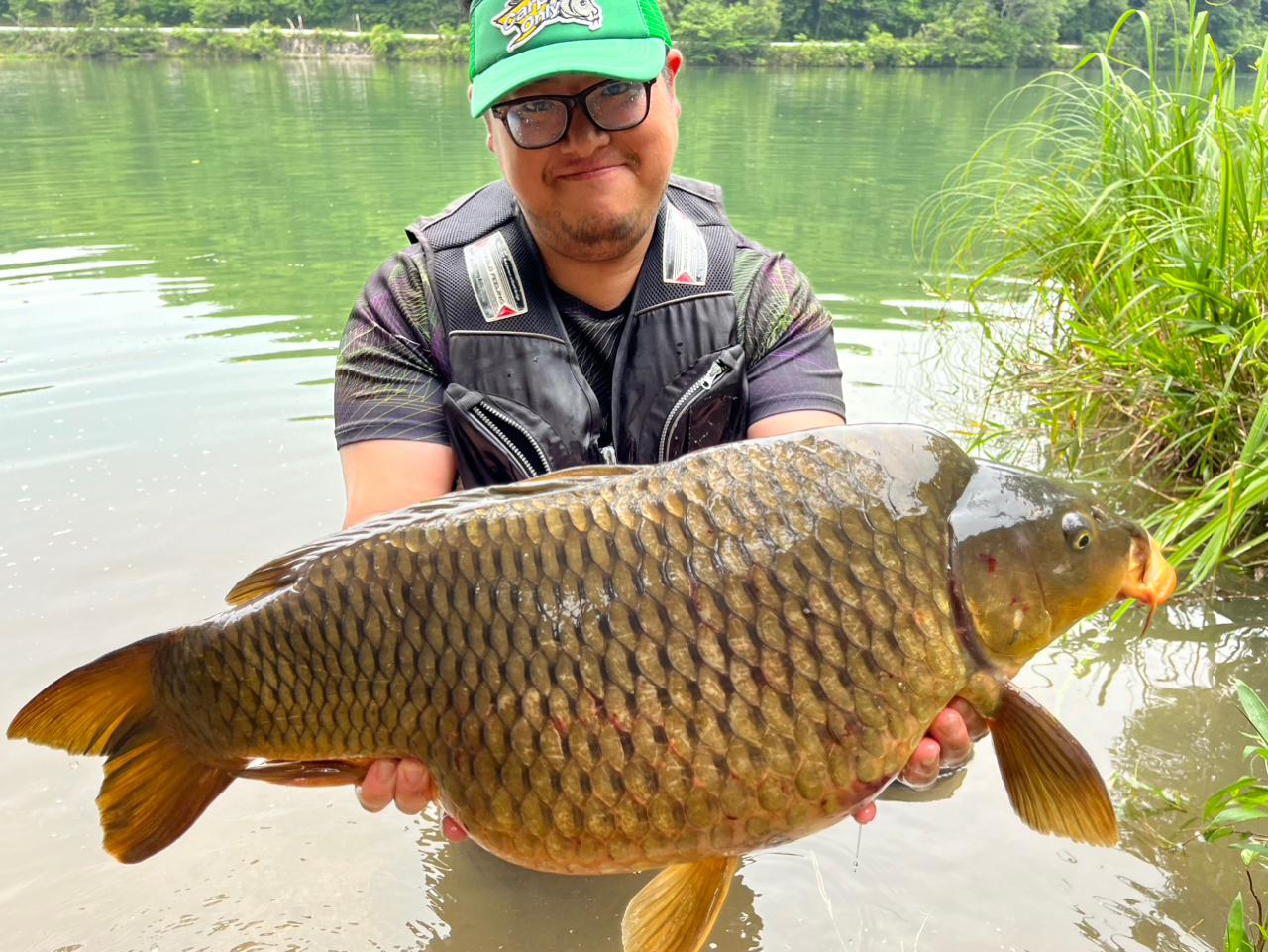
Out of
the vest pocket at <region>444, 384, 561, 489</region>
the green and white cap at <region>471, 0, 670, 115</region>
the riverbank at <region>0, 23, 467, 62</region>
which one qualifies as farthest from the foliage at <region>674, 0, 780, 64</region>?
the vest pocket at <region>444, 384, 561, 489</region>

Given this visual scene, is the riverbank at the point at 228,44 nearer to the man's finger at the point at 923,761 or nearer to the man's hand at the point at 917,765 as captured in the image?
the man's hand at the point at 917,765

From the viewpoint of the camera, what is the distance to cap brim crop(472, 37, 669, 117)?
1.88m

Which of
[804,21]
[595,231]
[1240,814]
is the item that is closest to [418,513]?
[595,231]

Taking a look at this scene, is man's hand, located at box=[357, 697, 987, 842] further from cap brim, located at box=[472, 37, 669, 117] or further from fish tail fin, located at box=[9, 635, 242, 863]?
cap brim, located at box=[472, 37, 669, 117]

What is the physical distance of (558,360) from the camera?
2.10 meters

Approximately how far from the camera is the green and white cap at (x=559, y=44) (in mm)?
1895

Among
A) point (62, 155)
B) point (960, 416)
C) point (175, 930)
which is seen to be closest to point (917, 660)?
point (175, 930)

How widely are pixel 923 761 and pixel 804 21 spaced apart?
49.4m

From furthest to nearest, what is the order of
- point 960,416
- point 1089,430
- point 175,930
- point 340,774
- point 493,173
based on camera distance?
point 493,173 → point 960,416 → point 1089,430 → point 175,930 → point 340,774

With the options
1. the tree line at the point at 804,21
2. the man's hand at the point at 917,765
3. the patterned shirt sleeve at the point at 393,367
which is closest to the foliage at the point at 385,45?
the tree line at the point at 804,21

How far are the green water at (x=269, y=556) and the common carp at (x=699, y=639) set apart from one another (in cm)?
86

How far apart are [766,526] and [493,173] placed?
1104cm

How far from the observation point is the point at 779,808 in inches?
46.6

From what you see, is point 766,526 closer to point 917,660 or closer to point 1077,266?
point 917,660
